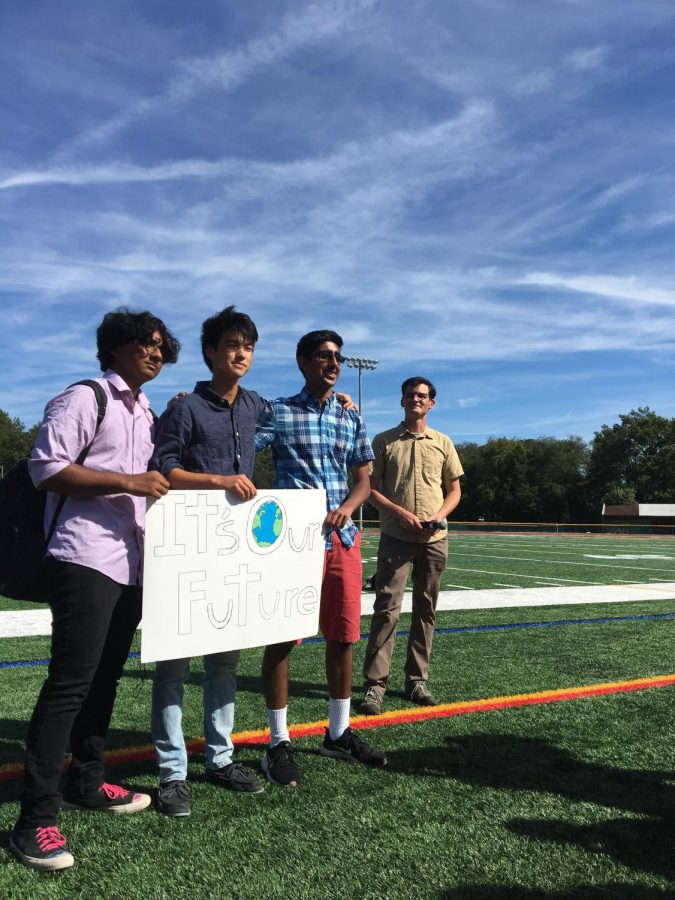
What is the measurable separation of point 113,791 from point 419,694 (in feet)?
7.35

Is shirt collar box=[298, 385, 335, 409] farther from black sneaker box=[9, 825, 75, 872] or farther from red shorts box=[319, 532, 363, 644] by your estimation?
black sneaker box=[9, 825, 75, 872]

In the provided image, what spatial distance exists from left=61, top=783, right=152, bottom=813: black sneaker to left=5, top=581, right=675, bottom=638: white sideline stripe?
15.4 feet

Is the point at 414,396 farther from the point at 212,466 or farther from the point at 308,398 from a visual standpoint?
the point at 212,466

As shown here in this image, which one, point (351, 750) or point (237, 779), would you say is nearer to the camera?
point (237, 779)

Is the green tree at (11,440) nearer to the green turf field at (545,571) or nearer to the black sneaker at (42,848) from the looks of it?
the green turf field at (545,571)

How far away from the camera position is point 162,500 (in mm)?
2920

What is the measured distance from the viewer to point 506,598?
10.2 meters

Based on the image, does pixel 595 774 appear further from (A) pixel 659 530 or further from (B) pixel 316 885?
(A) pixel 659 530

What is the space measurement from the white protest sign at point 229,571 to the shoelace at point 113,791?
0.62m

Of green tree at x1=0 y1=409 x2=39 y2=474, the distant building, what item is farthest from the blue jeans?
green tree at x1=0 y1=409 x2=39 y2=474

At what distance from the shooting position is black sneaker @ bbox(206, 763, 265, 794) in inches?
126

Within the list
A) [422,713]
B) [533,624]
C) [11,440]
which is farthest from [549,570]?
[11,440]

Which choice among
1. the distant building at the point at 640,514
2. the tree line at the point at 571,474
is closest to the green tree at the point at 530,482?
the tree line at the point at 571,474

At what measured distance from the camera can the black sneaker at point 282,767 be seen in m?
3.29
